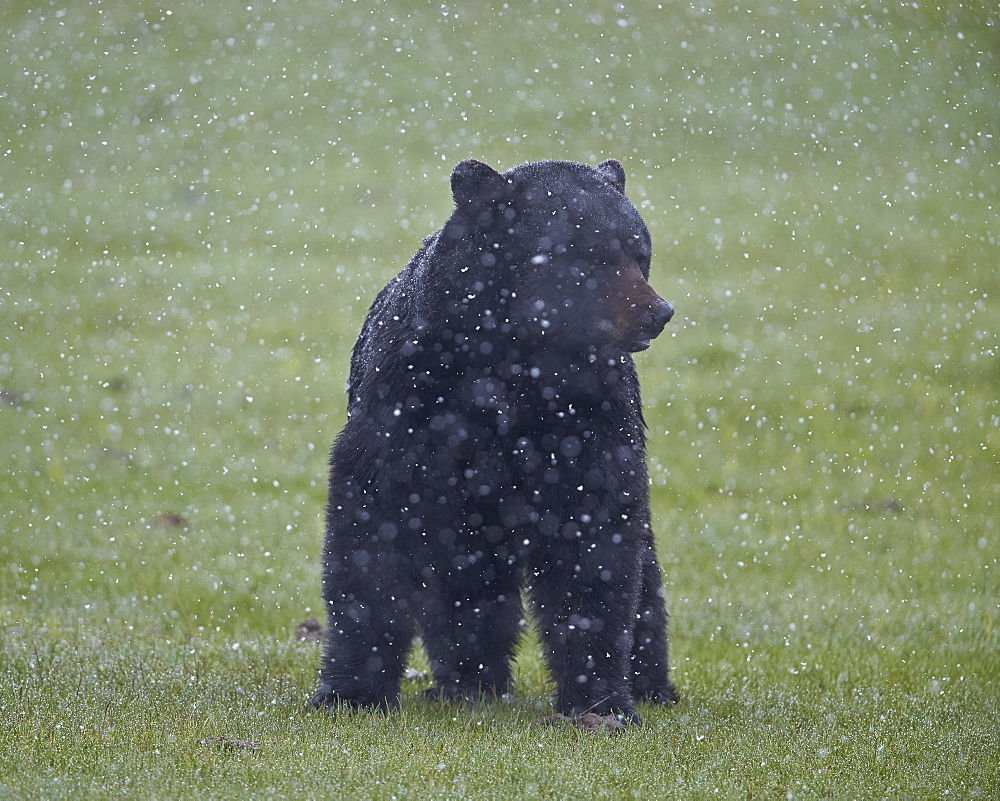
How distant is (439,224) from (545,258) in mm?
16576

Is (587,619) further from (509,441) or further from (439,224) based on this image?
(439,224)

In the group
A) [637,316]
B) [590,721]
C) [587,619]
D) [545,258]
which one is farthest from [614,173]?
[590,721]

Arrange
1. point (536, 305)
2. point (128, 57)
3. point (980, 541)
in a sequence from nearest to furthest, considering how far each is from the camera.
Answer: point (536, 305)
point (980, 541)
point (128, 57)

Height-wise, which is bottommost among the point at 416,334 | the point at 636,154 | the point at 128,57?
the point at 416,334

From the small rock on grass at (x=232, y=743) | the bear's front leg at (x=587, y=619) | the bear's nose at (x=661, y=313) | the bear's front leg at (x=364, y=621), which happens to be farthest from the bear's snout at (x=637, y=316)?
the small rock on grass at (x=232, y=743)

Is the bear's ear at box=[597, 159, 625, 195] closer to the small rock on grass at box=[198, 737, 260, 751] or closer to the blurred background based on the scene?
the small rock on grass at box=[198, 737, 260, 751]

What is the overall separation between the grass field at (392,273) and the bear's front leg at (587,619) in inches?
11.9

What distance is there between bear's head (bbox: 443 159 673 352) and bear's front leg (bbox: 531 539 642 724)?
938mm

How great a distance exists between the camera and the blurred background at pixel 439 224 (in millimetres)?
9977

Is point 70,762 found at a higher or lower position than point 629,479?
lower

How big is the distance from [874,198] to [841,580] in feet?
50.5

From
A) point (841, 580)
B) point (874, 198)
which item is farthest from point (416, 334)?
point (874, 198)

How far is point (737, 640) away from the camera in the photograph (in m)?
7.94

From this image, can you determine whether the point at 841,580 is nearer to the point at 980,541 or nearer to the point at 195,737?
the point at 980,541
